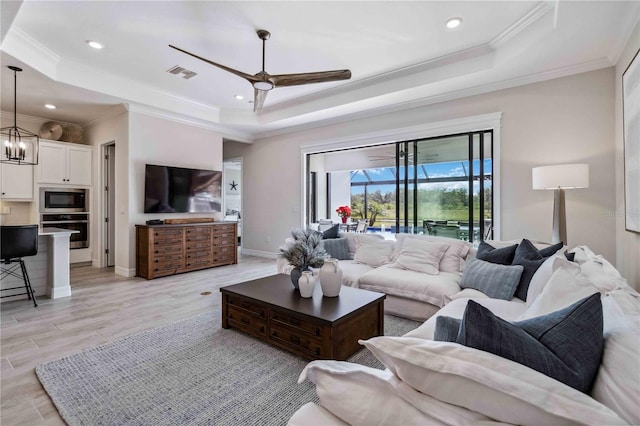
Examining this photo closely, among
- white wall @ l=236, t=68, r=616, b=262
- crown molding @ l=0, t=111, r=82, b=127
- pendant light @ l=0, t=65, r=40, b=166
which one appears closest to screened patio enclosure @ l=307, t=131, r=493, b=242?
white wall @ l=236, t=68, r=616, b=262

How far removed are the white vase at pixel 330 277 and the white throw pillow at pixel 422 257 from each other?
122cm

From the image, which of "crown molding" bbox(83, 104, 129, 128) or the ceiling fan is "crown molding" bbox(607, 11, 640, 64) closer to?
the ceiling fan

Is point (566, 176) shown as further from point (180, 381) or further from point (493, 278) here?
point (180, 381)

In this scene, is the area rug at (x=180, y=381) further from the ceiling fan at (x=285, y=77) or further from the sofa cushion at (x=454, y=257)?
the ceiling fan at (x=285, y=77)

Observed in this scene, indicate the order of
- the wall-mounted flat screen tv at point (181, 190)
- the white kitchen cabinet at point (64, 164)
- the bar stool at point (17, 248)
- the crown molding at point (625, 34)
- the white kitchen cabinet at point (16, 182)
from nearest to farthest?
the crown molding at point (625, 34) < the bar stool at point (17, 248) < the white kitchen cabinet at point (16, 182) < the wall-mounted flat screen tv at point (181, 190) < the white kitchen cabinet at point (64, 164)

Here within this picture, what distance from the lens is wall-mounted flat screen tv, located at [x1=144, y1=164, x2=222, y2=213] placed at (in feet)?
17.0

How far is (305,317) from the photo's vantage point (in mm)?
2229

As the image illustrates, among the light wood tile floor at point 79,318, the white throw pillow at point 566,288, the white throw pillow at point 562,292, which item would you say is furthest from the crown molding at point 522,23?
the light wood tile floor at point 79,318

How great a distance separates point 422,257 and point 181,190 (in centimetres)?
439

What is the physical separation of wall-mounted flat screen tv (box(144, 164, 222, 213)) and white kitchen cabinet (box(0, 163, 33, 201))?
6.79ft

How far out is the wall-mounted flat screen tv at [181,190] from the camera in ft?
17.0

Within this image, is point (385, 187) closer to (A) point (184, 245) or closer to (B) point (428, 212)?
(B) point (428, 212)

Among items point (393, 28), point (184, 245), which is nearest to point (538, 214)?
point (393, 28)

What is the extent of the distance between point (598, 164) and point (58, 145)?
26.9 ft
